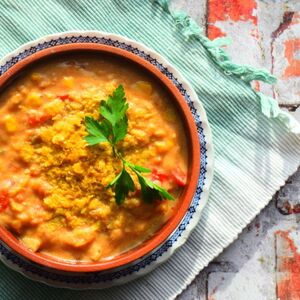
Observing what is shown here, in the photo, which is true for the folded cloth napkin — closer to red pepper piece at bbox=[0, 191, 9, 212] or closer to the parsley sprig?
the parsley sprig

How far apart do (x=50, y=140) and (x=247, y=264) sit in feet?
2.69

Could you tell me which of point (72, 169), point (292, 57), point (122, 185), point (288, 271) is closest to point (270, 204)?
point (288, 271)

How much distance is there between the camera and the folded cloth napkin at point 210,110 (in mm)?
2232

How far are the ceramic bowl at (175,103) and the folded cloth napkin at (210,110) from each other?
125 mm

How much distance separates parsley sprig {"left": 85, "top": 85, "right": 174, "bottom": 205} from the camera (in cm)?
194

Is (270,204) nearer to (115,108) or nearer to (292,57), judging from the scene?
(292,57)

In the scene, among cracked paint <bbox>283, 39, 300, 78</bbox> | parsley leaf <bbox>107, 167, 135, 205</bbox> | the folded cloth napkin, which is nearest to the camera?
parsley leaf <bbox>107, 167, 135, 205</bbox>

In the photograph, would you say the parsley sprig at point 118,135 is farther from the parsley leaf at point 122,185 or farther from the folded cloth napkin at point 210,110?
the folded cloth napkin at point 210,110

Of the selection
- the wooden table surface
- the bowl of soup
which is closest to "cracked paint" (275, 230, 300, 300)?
the wooden table surface

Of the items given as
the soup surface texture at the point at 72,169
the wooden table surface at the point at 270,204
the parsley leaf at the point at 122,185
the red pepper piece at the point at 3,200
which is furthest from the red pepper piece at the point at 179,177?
the red pepper piece at the point at 3,200

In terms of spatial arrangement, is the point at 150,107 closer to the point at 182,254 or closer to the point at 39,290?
the point at 182,254

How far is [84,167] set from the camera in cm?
198

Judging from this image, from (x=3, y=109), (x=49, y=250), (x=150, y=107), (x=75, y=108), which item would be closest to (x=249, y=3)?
(x=150, y=107)

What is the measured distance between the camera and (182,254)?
223 cm
